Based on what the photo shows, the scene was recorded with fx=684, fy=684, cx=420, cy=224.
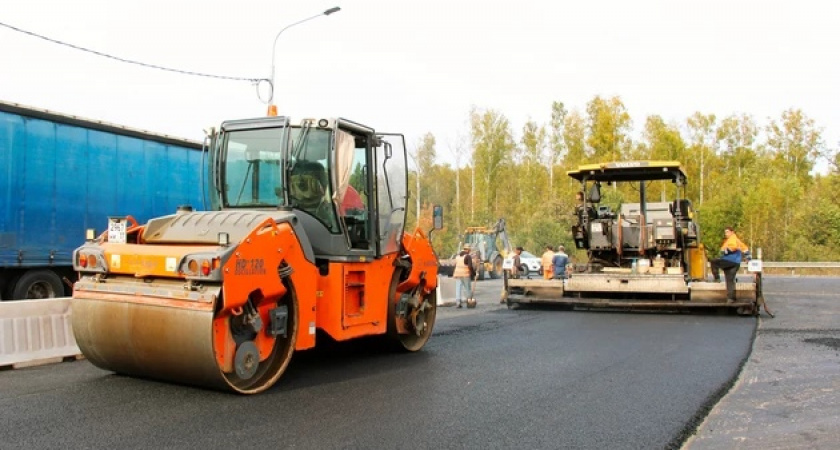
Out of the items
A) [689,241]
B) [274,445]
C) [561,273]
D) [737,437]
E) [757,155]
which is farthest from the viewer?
[757,155]

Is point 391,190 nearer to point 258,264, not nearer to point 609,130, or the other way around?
point 258,264

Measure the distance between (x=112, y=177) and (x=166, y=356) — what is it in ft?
25.3

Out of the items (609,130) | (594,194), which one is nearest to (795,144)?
(609,130)

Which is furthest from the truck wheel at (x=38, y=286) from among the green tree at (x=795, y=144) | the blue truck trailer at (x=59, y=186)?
the green tree at (x=795, y=144)

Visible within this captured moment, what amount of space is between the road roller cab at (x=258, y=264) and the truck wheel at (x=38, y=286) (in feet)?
16.9

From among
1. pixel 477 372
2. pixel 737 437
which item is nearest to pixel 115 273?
pixel 477 372

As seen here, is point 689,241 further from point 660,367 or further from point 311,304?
point 311,304

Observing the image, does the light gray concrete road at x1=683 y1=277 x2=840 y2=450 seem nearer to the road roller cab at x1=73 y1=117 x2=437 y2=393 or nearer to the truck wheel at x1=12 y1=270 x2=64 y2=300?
the road roller cab at x1=73 y1=117 x2=437 y2=393

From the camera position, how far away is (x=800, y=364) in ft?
24.6

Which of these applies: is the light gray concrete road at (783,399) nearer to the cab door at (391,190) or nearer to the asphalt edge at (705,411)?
the asphalt edge at (705,411)

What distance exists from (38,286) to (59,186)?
161 cm

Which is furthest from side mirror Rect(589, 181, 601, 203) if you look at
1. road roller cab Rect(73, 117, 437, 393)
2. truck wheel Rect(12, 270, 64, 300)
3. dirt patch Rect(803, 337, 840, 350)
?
truck wheel Rect(12, 270, 64, 300)

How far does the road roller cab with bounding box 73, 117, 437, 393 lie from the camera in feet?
16.9

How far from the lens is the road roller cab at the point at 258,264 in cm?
514
